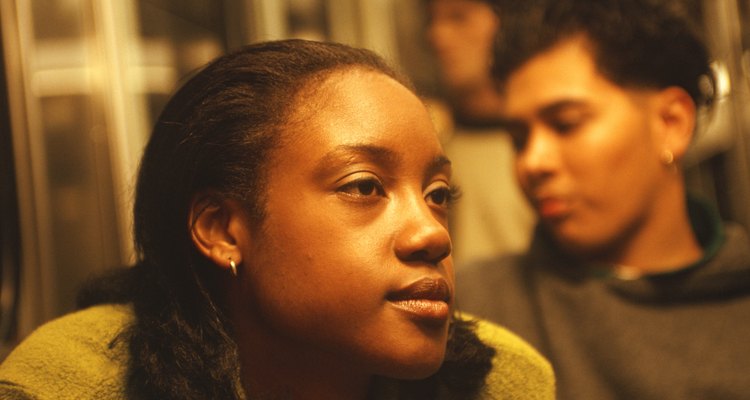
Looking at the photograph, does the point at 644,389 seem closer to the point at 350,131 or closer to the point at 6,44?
the point at 350,131

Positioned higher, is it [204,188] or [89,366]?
[204,188]

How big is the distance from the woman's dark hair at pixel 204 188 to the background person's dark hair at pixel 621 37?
2.35ft

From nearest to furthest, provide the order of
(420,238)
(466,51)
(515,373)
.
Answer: (420,238)
(515,373)
(466,51)

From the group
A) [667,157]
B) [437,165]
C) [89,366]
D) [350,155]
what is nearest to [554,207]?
[667,157]

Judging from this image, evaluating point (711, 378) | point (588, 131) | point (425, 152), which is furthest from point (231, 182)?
point (711, 378)

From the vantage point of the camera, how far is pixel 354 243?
2.97 ft

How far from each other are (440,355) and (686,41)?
1143 millimetres

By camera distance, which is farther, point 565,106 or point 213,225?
point 565,106

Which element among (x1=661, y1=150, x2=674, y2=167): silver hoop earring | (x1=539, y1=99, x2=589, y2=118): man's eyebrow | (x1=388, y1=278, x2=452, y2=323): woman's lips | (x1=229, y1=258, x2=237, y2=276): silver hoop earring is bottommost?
(x1=388, y1=278, x2=452, y2=323): woman's lips

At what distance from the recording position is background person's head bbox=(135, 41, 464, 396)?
35.6 inches

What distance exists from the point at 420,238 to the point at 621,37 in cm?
97

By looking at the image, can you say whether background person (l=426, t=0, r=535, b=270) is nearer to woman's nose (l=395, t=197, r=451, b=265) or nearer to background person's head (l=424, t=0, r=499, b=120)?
background person's head (l=424, t=0, r=499, b=120)

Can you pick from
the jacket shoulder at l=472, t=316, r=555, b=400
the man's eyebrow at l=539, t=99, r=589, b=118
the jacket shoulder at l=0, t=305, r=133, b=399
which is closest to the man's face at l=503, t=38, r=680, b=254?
the man's eyebrow at l=539, t=99, r=589, b=118

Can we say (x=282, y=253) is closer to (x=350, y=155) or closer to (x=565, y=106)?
(x=350, y=155)
